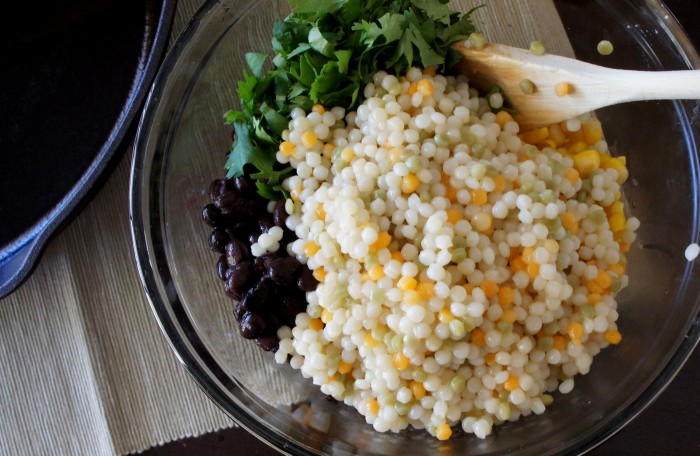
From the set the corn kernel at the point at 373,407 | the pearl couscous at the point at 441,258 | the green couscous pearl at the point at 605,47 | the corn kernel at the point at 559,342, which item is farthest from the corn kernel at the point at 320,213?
the green couscous pearl at the point at 605,47

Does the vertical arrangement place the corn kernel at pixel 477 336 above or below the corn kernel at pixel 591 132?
below

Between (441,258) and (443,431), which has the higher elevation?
(441,258)

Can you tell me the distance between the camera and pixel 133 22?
59.8 inches

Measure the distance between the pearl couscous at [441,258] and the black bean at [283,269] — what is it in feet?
0.07

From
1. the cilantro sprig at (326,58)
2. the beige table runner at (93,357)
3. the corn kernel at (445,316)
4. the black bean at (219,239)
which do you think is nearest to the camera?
the corn kernel at (445,316)

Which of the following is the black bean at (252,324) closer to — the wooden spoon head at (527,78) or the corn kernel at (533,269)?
the corn kernel at (533,269)

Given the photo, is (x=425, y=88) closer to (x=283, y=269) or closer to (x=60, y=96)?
(x=283, y=269)

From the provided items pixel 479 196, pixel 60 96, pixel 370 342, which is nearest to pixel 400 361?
pixel 370 342

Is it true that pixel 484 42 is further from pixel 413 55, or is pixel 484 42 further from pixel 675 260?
pixel 675 260

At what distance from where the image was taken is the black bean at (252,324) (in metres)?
1.20

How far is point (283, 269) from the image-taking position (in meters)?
1.18

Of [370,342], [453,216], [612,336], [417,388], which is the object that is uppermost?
[453,216]

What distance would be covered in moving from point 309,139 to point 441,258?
12.0 inches

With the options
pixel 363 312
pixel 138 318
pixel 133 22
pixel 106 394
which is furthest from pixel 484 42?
pixel 106 394
